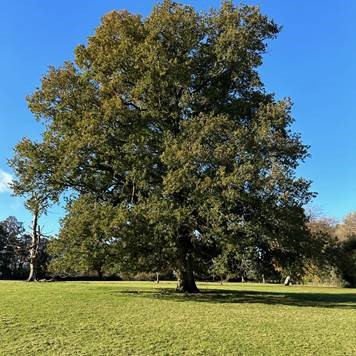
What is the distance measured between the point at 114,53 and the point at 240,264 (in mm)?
12284

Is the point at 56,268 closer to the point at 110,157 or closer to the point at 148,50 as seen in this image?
the point at 110,157

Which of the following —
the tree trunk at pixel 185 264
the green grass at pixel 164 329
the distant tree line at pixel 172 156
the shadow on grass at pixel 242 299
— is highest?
the distant tree line at pixel 172 156

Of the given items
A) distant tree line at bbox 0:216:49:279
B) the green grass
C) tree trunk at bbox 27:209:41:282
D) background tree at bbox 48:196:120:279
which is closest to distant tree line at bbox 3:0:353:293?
background tree at bbox 48:196:120:279

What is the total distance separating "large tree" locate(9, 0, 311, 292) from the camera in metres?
21.2

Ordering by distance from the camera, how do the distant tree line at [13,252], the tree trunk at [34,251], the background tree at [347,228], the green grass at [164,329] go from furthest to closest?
1. the distant tree line at [13,252]
2. the background tree at [347,228]
3. the tree trunk at [34,251]
4. the green grass at [164,329]

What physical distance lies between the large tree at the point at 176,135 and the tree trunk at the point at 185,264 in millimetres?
74

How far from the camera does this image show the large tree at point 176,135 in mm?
21156

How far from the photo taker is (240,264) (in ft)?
72.0

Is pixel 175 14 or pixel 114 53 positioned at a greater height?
pixel 175 14

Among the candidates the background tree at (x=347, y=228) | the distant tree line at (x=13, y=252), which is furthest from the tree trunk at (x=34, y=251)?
the background tree at (x=347, y=228)

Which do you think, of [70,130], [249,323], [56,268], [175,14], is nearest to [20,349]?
[249,323]

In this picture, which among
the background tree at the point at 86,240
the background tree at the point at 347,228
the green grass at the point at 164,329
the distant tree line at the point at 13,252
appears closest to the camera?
the green grass at the point at 164,329

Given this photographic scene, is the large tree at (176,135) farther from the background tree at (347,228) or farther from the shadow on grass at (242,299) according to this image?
the background tree at (347,228)

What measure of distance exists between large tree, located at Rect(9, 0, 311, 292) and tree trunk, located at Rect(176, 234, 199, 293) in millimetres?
74
